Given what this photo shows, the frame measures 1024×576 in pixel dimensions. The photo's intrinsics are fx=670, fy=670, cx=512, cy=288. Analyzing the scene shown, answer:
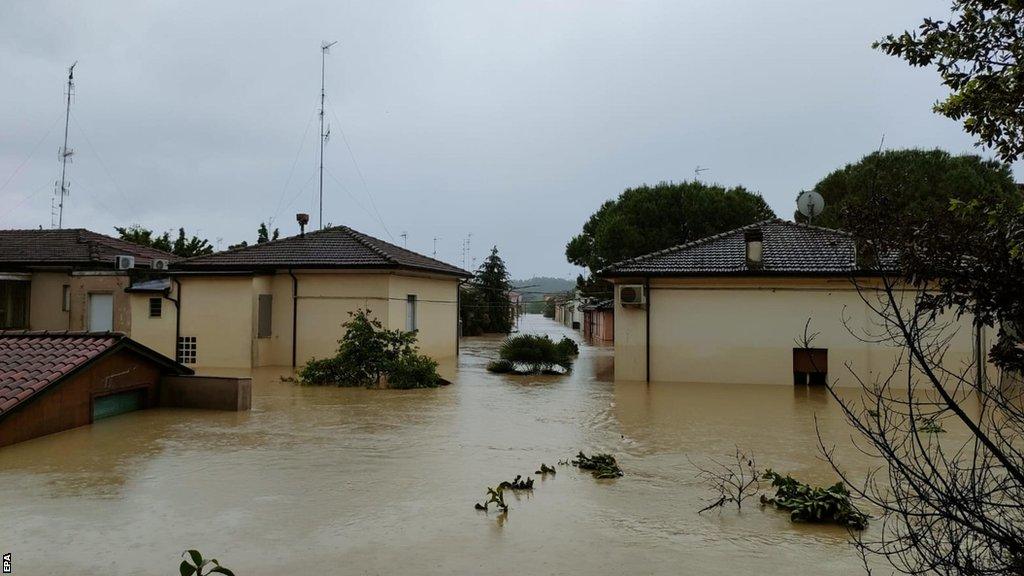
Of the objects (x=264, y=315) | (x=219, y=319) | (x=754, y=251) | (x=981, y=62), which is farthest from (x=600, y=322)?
(x=981, y=62)

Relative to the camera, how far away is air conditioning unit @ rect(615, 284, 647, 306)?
17438 millimetres

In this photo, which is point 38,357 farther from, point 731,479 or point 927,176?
point 927,176

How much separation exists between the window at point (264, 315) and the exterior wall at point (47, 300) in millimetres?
8581

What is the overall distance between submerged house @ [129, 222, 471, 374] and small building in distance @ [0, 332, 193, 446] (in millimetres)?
7617

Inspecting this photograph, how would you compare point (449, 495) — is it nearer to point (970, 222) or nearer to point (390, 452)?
point (390, 452)

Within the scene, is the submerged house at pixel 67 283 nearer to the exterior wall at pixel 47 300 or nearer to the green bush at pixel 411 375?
the exterior wall at pixel 47 300

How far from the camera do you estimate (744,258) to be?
1798 cm

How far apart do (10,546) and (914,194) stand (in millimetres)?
34620

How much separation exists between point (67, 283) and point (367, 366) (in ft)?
47.4

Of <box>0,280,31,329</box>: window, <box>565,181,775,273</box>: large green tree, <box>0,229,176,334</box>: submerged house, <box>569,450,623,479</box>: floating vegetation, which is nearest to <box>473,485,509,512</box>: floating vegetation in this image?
<box>569,450,623,479</box>: floating vegetation

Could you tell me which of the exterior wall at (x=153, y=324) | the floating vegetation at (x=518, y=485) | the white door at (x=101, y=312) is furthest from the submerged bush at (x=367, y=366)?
the white door at (x=101, y=312)

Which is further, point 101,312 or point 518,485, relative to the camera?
point 101,312

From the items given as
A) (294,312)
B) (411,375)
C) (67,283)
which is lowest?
(411,375)

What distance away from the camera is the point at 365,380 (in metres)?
16.3
